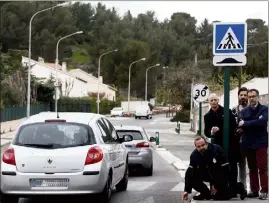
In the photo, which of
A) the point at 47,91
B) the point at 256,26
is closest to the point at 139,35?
the point at 256,26

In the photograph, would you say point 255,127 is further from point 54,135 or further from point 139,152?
point 139,152

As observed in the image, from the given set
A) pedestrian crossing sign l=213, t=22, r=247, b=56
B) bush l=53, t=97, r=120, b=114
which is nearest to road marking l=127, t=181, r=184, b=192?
pedestrian crossing sign l=213, t=22, r=247, b=56

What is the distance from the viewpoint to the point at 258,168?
10.9 meters

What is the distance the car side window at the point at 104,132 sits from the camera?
39.1ft

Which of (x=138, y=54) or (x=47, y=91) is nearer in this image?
(x=47, y=91)

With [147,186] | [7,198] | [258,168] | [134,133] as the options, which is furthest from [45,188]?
[134,133]

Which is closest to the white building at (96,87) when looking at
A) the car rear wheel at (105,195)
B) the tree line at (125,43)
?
the tree line at (125,43)

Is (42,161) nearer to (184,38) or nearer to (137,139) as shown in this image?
(137,139)

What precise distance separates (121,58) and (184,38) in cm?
3369

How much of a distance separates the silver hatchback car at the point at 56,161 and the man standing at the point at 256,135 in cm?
233

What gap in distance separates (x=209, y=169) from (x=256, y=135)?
950 mm

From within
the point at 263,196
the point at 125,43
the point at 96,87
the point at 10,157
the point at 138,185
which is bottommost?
the point at 138,185

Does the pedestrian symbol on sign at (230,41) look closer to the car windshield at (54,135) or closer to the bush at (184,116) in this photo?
the car windshield at (54,135)

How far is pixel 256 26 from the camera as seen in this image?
9806 centimetres
